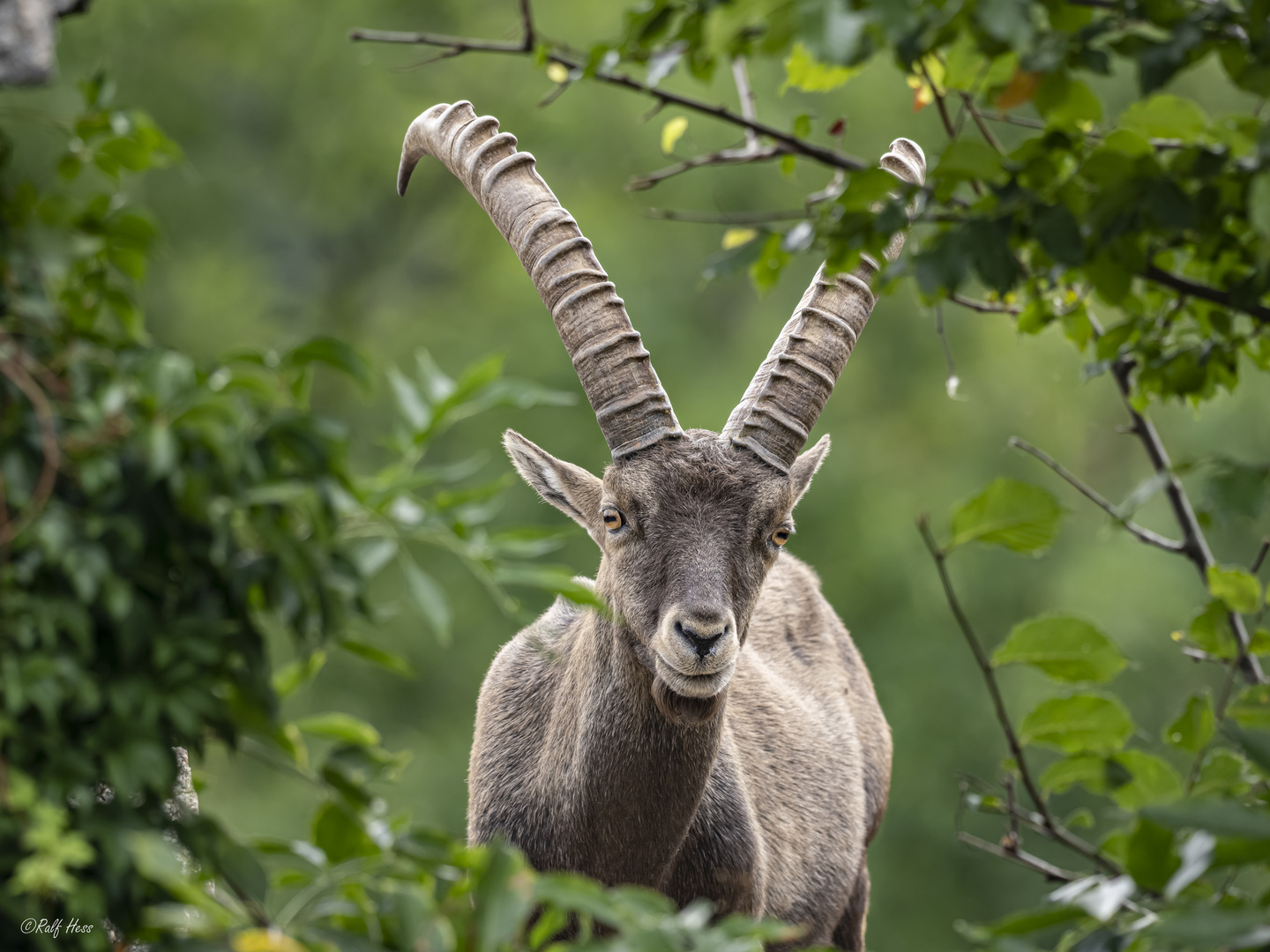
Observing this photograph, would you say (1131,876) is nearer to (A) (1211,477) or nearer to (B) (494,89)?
(A) (1211,477)

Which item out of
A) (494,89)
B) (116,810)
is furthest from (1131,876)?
(494,89)

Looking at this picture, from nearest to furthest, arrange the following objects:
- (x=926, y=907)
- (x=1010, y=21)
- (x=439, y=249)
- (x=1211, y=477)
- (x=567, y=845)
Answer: (x=1010, y=21), (x=1211, y=477), (x=567, y=845), (x=926, y=907), (x=439, y=249)

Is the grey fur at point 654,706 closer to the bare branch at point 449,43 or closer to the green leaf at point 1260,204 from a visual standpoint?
the bare branch at point 449,43

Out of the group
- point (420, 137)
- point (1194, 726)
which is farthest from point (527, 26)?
point (420, 137)

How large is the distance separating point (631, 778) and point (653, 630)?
0.58m

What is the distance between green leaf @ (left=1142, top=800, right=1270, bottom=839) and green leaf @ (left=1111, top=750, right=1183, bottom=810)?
0.37 m

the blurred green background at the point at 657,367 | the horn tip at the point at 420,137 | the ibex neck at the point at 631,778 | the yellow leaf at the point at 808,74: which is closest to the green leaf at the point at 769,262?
the yellow leaf at the point at 808,74

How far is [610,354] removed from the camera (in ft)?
16.0

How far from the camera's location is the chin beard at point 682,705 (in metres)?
4.38

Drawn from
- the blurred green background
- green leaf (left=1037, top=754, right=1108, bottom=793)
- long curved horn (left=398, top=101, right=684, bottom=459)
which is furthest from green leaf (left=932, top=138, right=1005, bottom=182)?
the blurred green background

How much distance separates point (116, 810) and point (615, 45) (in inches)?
68.3

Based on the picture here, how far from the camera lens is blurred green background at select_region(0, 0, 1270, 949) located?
16844mm

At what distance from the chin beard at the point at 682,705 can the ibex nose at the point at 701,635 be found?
278 millimetres

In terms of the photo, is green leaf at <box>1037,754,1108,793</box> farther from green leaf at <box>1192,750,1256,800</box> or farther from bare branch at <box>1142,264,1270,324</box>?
bare branch at <box>1142,264,1270,324</box>
